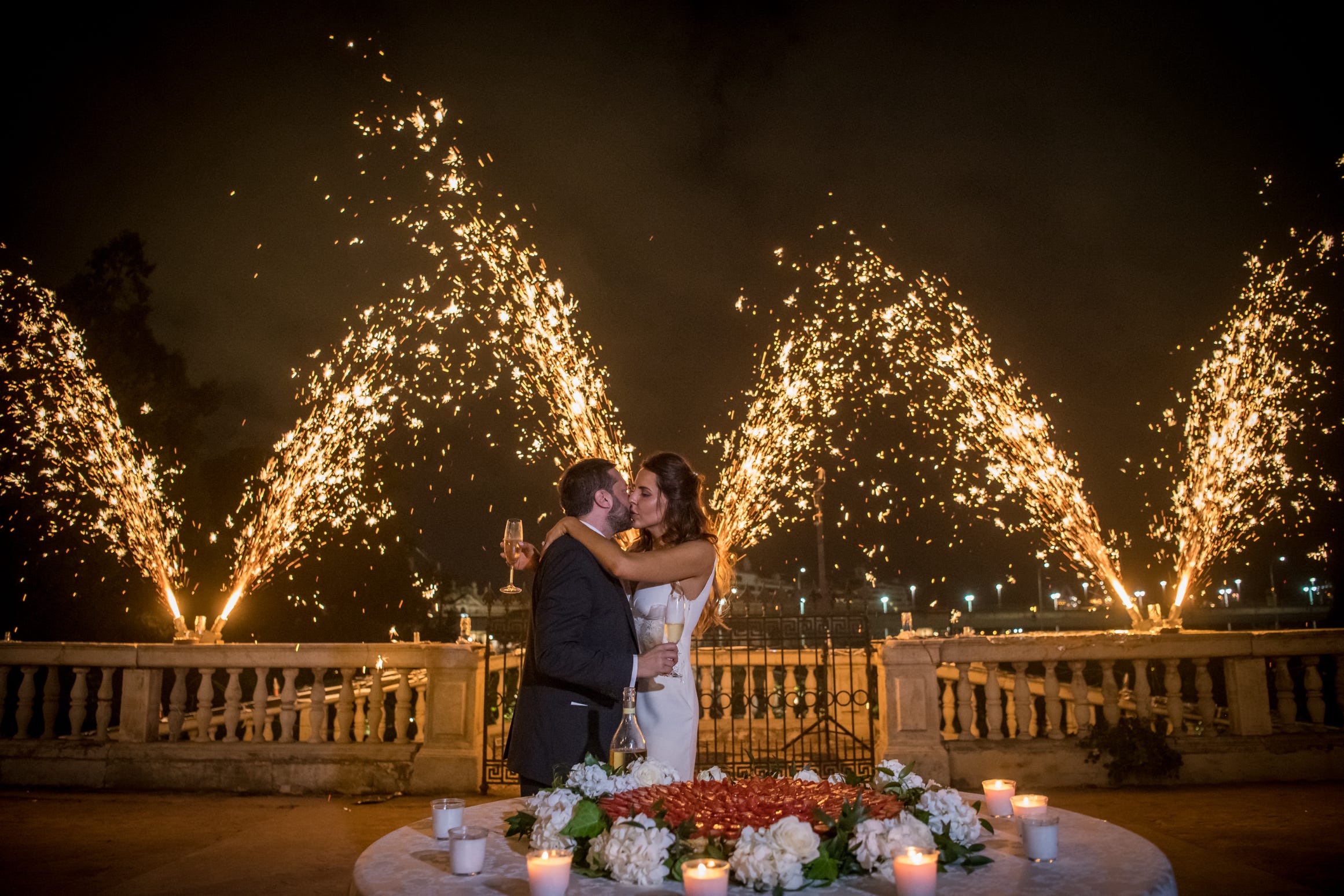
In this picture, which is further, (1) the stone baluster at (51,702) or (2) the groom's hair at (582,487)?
(1) the stone baluster at (51,702)

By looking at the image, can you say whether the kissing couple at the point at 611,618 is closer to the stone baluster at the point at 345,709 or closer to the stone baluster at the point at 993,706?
the stone baluster at the point at 993,706

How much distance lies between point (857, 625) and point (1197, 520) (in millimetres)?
7308

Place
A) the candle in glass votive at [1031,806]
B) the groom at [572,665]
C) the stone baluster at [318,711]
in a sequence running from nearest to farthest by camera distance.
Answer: the candle in glass votive at [1031,806]
the groom at [572,665]
the stone baluster at [318,711]

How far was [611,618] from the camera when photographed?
3.51 m

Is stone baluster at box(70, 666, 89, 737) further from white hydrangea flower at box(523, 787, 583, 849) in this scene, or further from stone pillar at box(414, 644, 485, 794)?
white hydrangea flower at box(523, 787, 583, 849)

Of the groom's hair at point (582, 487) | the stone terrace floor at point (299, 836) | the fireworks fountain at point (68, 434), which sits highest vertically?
the fireworks fountain at point (68, 434)

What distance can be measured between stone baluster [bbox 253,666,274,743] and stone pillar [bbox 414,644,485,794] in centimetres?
142

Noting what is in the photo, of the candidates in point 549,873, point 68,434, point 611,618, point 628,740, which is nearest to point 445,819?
point 628,740

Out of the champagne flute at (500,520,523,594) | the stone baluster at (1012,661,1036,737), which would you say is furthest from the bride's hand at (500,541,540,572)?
the stone baluster at (1012,661,1036,737)

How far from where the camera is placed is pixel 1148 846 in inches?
89.4

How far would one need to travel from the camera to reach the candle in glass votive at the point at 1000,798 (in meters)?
2.64

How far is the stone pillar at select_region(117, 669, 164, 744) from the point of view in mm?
8227

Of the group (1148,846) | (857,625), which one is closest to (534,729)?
(1148,846)

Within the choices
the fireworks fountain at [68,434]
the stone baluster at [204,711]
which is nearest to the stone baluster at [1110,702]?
the stone baluster at [204,711]
